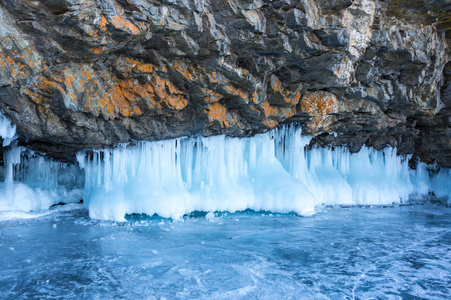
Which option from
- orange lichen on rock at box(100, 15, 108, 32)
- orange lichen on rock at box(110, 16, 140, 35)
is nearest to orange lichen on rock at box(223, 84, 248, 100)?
orange lichen on rock at box(110, 16, 140, 35)

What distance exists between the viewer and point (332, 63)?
9.20 metres

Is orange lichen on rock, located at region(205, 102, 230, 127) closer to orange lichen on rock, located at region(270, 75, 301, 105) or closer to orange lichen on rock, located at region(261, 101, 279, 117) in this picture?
orange lichen on rock, located at region(261, 101, 279, 117)

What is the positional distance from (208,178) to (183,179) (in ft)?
2.62

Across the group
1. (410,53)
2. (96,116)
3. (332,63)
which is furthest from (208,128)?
(410,53)

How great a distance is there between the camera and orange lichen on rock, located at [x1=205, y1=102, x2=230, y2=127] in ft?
32.4

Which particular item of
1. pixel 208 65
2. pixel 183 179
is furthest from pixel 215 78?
pixel 183 179

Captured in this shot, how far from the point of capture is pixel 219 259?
620 centimetres

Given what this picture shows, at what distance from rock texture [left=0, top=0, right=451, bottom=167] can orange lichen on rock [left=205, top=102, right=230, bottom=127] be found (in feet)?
0.10

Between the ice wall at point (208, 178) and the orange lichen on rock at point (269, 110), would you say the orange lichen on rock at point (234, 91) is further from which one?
the ice wall at point (208, 178)

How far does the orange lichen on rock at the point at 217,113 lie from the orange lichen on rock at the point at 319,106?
105 inches

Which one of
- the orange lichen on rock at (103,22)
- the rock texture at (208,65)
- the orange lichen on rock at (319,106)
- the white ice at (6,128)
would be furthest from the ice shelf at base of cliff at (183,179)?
the orange lichen on rock at (103,22)

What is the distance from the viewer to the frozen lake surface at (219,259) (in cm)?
489

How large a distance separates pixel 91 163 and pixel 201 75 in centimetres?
475

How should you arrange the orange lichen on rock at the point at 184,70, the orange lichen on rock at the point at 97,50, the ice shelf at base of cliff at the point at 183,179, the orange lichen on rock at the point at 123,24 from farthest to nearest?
the ice shelf at base of cliff at the point at 183,179
the orange lichen on rock at the point at 184,70
the orange lichen on rock at the point at 97,50
the orange lichen on rock at the point at 123,24
